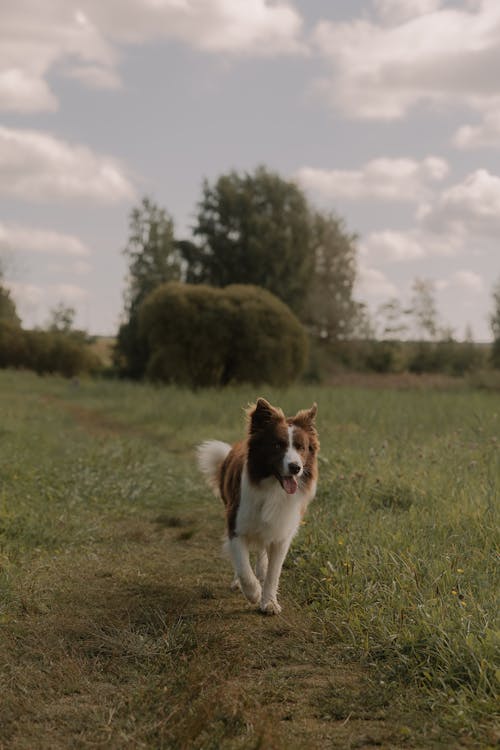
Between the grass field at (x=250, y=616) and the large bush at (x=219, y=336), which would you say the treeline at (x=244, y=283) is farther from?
the grass field at (x=250, y=616)

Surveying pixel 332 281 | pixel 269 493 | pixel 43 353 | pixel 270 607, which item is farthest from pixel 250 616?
pixel 43 353

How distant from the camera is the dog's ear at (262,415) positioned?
5.39m

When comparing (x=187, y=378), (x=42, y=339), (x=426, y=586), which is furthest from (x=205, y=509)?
(x=42, y=339)

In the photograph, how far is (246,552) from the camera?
17.9ft

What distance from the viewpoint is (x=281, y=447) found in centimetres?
527

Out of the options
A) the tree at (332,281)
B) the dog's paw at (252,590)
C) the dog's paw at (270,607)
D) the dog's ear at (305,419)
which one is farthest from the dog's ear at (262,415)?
the tree at (332,281)

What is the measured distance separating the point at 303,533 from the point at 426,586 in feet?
7.00

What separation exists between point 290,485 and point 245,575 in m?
0.71

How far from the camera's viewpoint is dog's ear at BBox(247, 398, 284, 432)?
539 cm

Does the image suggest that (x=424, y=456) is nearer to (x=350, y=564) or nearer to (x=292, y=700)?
(x=350, y=564)

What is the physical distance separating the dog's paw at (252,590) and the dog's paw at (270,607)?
6 centimetres

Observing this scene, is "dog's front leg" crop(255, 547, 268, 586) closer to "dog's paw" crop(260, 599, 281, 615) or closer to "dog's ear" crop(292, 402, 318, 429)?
"dog's paw" crop(260, 599, 281, 615)

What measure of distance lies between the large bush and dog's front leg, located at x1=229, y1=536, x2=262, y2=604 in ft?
71.8

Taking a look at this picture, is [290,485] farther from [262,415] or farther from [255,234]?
[255,234]
